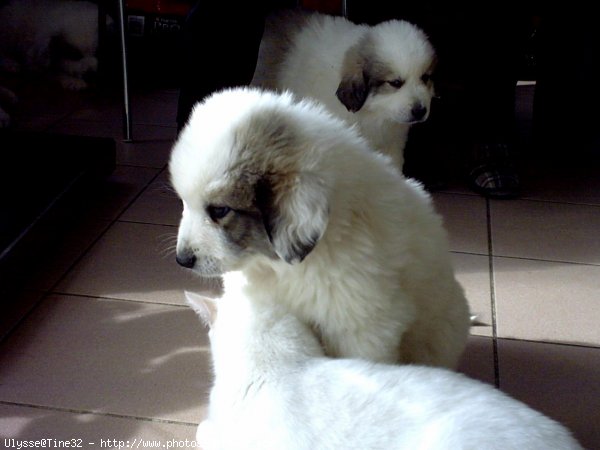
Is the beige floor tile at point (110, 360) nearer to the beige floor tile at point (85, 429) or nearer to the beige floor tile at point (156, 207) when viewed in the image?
the beige floor tile at point (85, 429)

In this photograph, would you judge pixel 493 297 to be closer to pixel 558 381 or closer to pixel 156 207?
pixel 558 381

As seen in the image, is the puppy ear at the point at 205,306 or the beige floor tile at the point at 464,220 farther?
the beige floor tile at the point at 464,220

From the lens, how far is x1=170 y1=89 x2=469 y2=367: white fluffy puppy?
136 cm

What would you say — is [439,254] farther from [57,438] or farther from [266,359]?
[57,438]

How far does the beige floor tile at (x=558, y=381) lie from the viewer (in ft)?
5.51

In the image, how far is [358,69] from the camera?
2.58 metres

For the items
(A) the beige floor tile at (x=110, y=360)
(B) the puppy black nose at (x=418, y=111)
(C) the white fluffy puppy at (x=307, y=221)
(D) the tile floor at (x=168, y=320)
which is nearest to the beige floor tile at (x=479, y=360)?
(D) the tile floor at (x=168, y=320)

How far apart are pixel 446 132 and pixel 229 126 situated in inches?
94.2

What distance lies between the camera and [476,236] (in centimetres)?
255

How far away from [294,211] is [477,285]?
3.45 ft

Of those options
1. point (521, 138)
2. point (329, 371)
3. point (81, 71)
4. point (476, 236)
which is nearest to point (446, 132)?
point (521, 138)

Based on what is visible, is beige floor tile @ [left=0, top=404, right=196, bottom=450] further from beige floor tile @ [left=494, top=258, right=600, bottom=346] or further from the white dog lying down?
beige floor tile @ [left=494, top=258, right=600, bottom=346]

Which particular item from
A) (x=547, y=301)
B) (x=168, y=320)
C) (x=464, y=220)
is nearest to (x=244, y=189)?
(x=168, y=320)

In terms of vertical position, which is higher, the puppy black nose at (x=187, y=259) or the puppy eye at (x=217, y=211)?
the puppy eye at (x=217, y=211)
